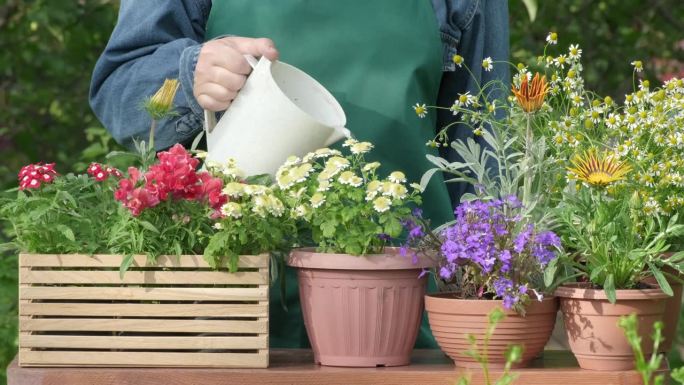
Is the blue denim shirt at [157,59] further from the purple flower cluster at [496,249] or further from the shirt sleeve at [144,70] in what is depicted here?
the purple flower cluster at [496,249]

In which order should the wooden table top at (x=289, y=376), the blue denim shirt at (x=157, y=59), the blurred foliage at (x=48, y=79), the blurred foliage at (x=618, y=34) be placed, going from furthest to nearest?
1. the blurred foliage at (x=618, y=34)
2. the blurred foliage at (x=48, y=79)
3. the blue denim shirt at (x=157, y=59)
4. the wooden table top at (x=289, y=376)

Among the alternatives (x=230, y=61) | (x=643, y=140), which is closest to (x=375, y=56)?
(x=230, y=61)

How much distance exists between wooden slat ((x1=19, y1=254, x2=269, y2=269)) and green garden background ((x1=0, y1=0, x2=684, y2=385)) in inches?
92.6

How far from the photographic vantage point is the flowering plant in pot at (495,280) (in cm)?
146

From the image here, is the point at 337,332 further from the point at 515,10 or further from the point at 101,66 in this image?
the point at 515,10

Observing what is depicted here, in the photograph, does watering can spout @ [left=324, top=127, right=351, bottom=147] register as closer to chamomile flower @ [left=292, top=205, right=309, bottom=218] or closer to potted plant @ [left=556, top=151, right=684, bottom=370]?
chamomile flower @ [left=292, top=205, right=309, bottom=218]

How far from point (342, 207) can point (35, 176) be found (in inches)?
16.1

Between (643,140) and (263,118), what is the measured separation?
1.75 feet

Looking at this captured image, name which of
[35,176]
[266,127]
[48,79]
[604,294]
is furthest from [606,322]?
[48,79]

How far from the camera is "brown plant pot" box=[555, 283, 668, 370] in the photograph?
1.47 m

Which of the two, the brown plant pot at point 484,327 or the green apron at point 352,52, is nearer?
the brown plant pot at point 484,327

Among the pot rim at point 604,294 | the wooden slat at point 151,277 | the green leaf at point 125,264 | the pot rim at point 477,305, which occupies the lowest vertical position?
the pot rim at point 477,305

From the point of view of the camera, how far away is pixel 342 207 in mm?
1496

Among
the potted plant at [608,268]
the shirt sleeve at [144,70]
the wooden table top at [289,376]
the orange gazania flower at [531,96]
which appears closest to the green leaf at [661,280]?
the potted plant at [608,268]
